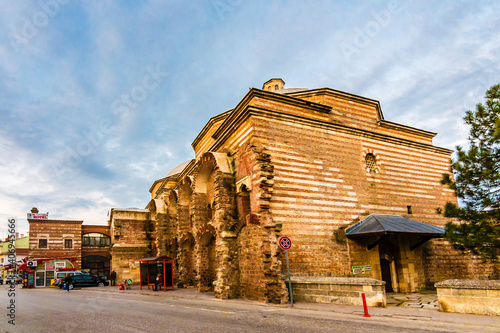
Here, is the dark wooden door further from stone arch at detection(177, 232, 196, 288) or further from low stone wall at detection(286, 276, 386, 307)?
stone arch at detection(177, 232, 196, 288)

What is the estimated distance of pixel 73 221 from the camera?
40.2 meters

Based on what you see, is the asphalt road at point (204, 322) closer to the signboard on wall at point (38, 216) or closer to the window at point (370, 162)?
the window at point (370, 162)

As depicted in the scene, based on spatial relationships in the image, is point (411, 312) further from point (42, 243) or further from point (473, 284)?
point (42, 243)

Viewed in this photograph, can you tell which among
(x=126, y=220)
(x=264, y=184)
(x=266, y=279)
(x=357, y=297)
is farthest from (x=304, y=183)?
(x=126, y=220)

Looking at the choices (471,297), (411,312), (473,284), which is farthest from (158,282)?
(473,284)

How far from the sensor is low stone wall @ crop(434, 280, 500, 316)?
29.2 feet

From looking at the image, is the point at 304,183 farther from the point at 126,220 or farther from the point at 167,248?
the point at 126,220

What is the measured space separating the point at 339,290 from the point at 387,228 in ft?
14.6

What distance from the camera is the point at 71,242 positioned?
1577 inches

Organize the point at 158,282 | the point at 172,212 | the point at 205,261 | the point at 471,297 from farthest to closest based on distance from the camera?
1. the point at 172,212
2. the point at 158,282
3. the point at 205,261
4. the point at 471,297

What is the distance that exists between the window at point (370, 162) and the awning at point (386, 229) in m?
2.77

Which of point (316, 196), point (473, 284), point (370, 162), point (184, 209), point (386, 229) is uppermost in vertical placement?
point (370, 162)

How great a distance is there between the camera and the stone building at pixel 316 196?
14789mm

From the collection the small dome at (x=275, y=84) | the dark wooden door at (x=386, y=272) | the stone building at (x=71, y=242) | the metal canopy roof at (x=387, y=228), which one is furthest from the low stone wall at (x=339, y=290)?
the stone building at (x=71, y=242)
